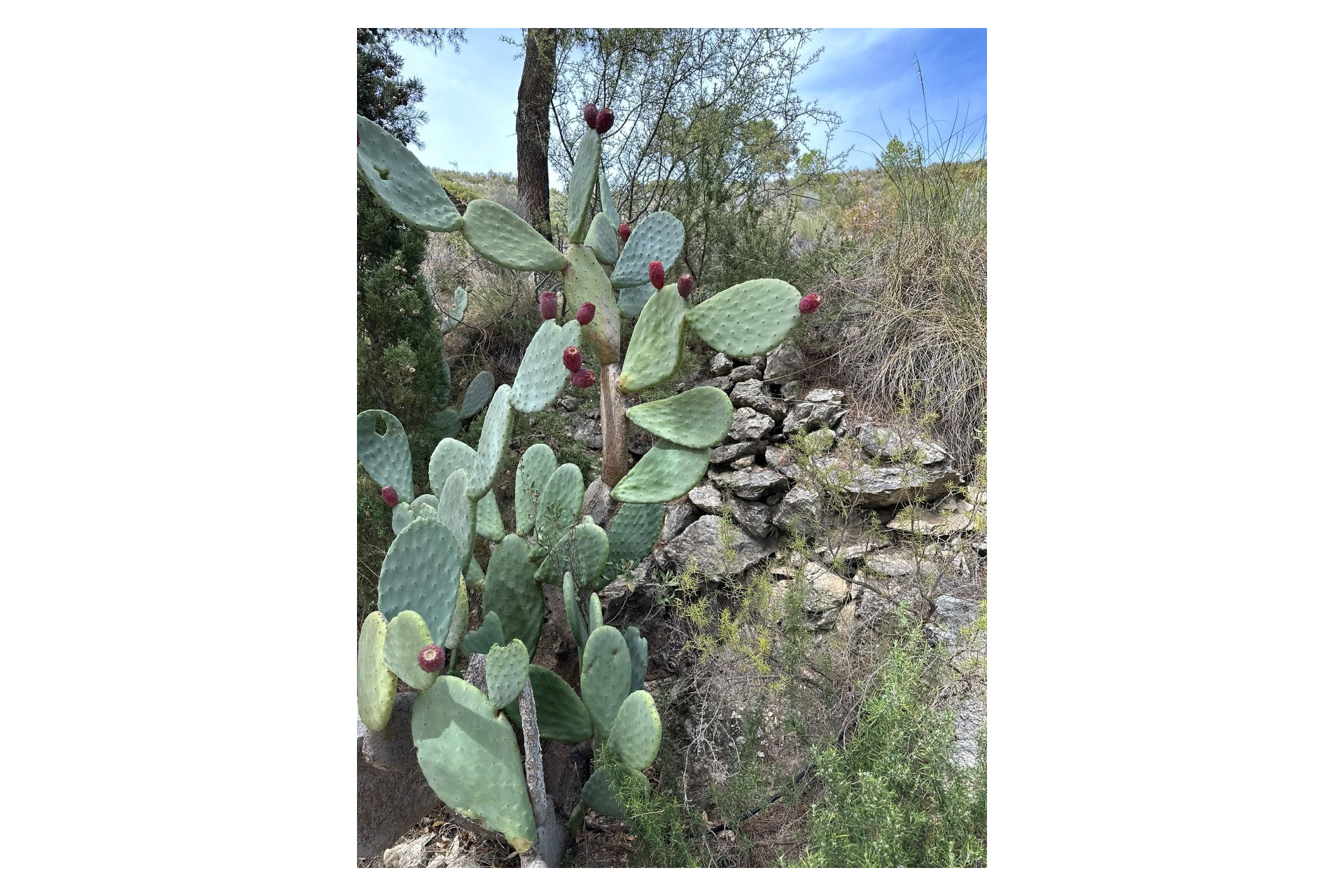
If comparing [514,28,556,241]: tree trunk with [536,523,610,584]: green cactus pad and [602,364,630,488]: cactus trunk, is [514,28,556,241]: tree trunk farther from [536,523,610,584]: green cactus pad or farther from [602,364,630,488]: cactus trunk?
[536,523,610,584]: green cactus pad

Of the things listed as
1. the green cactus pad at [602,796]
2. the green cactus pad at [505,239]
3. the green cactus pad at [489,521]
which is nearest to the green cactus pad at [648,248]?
the green cactus pad at [505,239]

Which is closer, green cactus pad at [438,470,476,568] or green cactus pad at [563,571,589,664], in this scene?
green cactus pad at [438,470,476,568]

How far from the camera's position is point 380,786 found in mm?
1330

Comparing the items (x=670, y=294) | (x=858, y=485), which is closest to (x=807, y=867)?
(x=858, y=485)

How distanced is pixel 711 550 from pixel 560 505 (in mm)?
626

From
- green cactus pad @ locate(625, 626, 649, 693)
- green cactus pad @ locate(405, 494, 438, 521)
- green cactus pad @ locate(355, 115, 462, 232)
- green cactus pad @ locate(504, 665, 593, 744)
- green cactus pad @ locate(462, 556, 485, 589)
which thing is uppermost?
green cactus pad @ locate(355, 115, 462, 232)

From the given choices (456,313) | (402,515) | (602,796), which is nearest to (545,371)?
(402,515)

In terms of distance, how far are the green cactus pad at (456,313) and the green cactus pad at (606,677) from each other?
129 cm

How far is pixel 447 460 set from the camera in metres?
1.48

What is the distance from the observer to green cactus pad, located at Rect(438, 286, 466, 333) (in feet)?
7.44

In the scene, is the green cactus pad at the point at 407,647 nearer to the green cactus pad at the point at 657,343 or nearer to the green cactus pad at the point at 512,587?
the green cactus pad at the point at 512,587

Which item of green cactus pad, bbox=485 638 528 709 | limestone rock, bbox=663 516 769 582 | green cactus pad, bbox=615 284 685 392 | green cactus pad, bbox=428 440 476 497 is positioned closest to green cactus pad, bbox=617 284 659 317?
green cactus pad, bbox=615 284 685 392

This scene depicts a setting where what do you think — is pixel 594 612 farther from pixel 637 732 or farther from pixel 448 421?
pixel 448 421

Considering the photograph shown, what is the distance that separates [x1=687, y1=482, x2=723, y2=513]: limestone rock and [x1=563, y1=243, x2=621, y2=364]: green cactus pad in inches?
27.0
